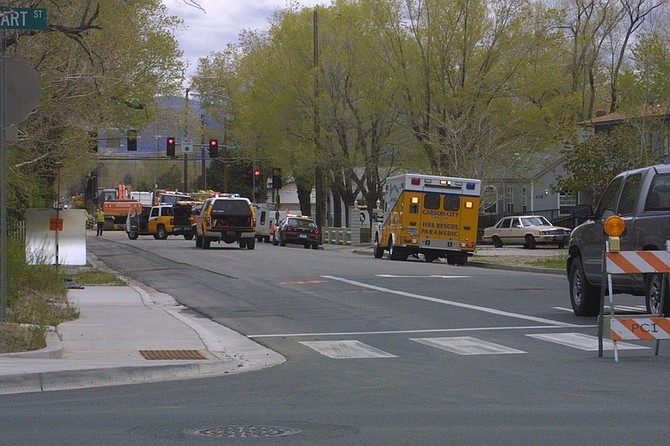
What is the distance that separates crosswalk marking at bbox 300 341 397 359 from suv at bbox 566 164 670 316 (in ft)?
12.1

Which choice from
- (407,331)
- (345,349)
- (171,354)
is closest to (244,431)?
(171,354)

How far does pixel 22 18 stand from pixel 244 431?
271 inches

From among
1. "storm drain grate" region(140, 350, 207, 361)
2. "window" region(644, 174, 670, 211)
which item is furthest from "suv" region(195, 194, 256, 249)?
"storm drain grate" region(140, 350, 207, 361)

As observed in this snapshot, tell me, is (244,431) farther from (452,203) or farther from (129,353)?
(452,203)

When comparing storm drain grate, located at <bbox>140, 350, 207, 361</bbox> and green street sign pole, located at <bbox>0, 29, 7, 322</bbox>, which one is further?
green street sign pole, located at <bbox>0, 29, 7, 322</bbox>

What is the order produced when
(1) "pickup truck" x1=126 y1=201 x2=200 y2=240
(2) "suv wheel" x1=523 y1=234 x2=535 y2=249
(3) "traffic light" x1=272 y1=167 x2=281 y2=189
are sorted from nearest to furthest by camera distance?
(2) "suv wheel" x1=523 y1=234 x2=535 y2=249 < (3) "traffic light" x1=272 y1=167 x2=281 y2=189 < (1) "pickup truck" x1=126 y1=201 x2=200 y2=240

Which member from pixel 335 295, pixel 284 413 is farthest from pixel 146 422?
pixel 335 295

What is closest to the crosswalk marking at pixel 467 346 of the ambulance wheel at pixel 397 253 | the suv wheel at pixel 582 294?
the suv wheel at pixel 582 294

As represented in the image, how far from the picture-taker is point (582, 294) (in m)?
16.7

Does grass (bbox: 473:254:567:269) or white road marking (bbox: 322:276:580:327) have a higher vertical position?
grass (bbox: 473:254:567:269)

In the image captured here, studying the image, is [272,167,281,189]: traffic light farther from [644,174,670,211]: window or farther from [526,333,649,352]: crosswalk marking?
[526,333,649,352]: crosswalk marking

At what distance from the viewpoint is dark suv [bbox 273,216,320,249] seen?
54.8m

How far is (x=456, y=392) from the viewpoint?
9492 millimetres

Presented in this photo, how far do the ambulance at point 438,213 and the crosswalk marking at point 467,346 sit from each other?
22.5m
